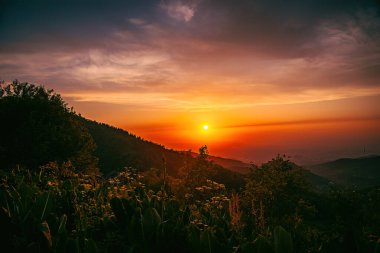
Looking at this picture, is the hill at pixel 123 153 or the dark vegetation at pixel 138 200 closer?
the dark vegetation at pixel 138 200

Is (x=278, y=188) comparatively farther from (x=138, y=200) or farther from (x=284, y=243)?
(x=284, y=243)

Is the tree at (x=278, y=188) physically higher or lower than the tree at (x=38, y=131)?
lower

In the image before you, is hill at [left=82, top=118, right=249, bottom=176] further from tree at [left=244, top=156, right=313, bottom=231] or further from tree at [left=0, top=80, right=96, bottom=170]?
tree at [left=244, top=156, right=313, bottom=231]

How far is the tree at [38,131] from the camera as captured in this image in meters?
37.9

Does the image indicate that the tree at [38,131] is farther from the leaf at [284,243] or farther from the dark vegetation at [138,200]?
the leaf at [284,243]

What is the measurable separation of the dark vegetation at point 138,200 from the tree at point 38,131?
0.13 m

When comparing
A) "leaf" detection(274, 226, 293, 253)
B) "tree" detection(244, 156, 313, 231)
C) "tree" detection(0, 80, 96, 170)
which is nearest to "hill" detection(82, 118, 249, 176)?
"tree" detection(0, 80, 96, 170)

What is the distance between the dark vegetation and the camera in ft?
15.3

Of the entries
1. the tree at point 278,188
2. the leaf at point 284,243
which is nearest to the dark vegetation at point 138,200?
the leaf at point 284,243

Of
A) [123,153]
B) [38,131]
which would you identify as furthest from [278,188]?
[123,153]

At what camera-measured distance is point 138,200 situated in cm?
636

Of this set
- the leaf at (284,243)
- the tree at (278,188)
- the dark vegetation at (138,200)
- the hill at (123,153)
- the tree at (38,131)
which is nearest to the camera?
the leaf at (284,243)

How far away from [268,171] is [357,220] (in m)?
11.7

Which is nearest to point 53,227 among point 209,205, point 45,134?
point 209,205
